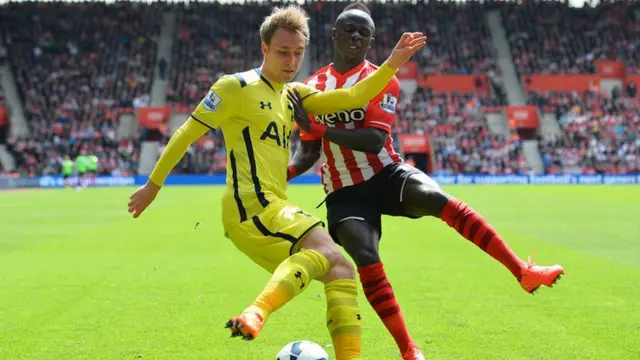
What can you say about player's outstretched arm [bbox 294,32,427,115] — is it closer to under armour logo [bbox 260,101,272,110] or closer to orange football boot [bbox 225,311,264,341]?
under armour logo [bbox 260,101,272,110]

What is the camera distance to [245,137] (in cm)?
462

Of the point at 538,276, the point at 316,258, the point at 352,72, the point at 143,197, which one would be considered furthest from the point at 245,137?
the point at 538,276

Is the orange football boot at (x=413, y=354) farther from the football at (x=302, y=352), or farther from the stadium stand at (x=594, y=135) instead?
the stadium stand at (x=594, y=135)

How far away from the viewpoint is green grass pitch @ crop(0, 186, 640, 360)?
5.70 meters

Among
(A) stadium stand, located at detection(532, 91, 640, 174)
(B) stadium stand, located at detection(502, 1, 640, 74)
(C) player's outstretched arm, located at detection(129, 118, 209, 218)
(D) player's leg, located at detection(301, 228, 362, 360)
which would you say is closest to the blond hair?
(C) player's outstretched arm, located at detection(129, 118, 209, 218)

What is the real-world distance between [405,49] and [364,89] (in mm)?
366

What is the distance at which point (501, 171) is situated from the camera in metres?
42.3

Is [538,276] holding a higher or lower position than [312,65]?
lower

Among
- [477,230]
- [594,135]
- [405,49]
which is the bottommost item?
[594,135]

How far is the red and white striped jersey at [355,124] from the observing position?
5516 mm

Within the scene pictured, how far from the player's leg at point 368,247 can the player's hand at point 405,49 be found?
1.13m

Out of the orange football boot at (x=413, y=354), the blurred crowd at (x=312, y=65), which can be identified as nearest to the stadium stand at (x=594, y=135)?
the blurred crowd at (x=312, y=65)

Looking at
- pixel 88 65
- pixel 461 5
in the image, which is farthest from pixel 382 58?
pixel 88 65

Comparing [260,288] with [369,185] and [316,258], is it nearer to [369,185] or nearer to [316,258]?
[369,185]
